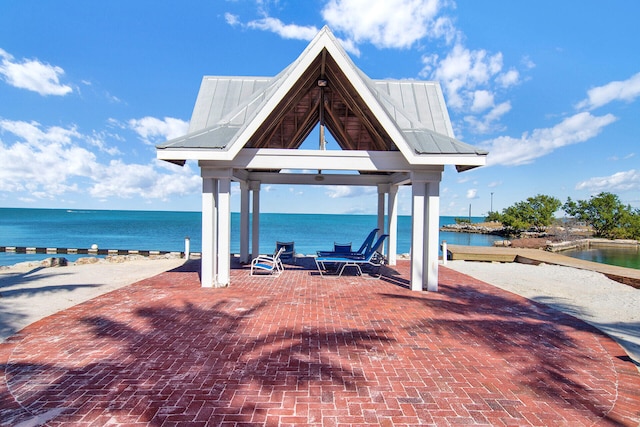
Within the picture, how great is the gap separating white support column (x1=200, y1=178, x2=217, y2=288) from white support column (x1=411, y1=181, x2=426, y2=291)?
17.7 ft

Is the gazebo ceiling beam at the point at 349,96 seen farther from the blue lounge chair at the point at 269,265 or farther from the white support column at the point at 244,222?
the white support column at the point at 244,222

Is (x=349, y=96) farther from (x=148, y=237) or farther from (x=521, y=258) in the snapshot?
(x=148, y=237)

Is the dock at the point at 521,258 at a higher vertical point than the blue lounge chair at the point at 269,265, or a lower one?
lower

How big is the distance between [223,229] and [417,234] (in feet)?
17.4

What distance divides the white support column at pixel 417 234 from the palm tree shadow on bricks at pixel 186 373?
11.9 ft

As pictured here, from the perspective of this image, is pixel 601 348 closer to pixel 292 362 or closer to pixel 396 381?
pixel 396 381

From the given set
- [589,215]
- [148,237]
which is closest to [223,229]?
[148,237]

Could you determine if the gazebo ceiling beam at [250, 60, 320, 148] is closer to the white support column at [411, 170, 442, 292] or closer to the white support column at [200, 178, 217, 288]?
the white support column at [200, 178, 217, 288]

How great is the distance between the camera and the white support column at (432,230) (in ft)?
29.4

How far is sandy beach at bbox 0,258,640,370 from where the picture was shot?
6.77 m

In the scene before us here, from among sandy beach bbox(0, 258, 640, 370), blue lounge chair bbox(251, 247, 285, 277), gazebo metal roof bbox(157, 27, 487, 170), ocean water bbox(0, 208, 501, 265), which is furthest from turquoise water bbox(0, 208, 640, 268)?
gazebo metal roof bbox(157, 27, 487, 170)

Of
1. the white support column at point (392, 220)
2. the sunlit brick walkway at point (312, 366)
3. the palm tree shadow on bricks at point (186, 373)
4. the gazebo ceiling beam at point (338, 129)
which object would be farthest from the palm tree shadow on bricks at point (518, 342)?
the gazebo ceiling beam at point (338, 129)

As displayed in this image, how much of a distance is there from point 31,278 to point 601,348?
49.2 ft

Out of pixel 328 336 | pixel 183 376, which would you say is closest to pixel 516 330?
pixel 328 336
